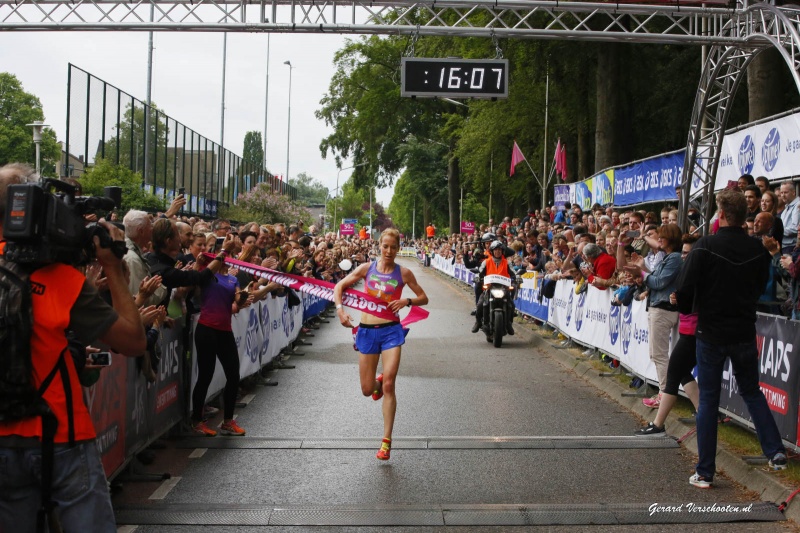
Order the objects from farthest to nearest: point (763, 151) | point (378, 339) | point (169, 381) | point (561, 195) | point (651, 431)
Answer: point (561, 195)
point (763, 151)
point (651, 431)
point (378, 339)
point (169, 381)

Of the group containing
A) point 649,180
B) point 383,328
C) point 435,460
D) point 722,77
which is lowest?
point 435,460

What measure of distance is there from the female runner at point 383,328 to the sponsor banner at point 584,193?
1762cm

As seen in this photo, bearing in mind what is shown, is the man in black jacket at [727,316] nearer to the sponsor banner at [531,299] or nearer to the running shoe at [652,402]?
the running shoe at [652,402]

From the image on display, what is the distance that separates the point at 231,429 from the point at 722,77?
9.90 metres

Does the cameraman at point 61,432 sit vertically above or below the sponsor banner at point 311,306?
above

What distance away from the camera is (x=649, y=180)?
20.8m

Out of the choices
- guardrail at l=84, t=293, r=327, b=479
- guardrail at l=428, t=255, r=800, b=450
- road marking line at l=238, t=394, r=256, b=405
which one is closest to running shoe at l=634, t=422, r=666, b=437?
guardrail at l=428, t=255, r=800, b=450

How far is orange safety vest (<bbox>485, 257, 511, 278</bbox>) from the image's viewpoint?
1798 centimetres

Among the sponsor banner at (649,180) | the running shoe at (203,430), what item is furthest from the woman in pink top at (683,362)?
the sponsor banner at (649,180)

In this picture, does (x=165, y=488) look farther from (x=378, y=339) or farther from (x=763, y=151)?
(x=763, y=151)

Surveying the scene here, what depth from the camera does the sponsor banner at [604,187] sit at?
23891mm

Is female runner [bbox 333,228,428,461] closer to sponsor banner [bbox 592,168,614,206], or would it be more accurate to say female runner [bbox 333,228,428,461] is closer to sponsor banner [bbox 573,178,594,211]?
sponsor banner [bbox 592,168,614,206]

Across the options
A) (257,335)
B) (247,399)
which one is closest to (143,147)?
(257,335)

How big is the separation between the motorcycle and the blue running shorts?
9.02 m
